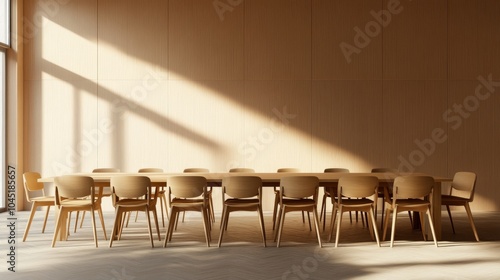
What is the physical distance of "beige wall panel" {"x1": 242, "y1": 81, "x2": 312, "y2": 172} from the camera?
825 centimetres

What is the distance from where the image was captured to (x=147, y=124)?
8273 millimetres

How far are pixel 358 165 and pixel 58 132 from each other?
577 centimetres

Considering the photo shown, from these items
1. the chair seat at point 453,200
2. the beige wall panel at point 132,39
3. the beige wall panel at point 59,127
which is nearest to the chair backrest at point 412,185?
the chair seat at point 453,200

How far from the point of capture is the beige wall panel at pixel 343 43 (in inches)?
326

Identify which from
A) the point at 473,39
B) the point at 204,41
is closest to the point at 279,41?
the point at 204,41

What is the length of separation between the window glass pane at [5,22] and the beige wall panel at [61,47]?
0.31 meters

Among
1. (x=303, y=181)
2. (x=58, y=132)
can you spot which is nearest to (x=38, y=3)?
(x=58, y=132)

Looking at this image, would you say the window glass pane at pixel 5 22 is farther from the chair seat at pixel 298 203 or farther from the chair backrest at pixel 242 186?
the chair seat at pixel 298 203

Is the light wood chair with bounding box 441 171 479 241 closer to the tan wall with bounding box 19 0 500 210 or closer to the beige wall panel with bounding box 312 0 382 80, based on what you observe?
the tan wall with bounding box 19 0 500 210

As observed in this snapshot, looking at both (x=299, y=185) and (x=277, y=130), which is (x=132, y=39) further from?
(x=299, y=185)

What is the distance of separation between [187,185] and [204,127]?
335 cm

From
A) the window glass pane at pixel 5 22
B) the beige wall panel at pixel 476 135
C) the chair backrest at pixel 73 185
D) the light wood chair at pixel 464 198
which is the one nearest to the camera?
the chair backrest at pixel 73 185

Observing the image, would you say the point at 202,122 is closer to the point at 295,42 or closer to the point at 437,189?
the point at 295,42

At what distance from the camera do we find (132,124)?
827cm
